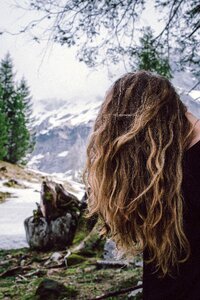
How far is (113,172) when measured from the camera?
165 cm

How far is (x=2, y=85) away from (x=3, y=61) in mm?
4205

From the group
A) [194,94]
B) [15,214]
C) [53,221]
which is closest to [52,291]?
[194,94]

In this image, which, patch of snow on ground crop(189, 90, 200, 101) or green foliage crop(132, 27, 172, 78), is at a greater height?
green foliage crop(132, 27, 172, 78)

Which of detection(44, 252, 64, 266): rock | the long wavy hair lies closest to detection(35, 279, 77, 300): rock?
detection(44, 252, 64, 266): rock

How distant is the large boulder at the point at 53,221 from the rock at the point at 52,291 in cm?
339

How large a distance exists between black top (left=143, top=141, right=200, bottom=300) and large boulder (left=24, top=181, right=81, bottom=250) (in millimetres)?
6521

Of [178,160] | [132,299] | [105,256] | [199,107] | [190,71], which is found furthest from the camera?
[105,256]

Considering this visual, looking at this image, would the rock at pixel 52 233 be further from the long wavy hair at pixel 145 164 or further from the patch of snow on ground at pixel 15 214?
the long wavy hair at pixel 145 164

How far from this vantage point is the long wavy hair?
1516mm

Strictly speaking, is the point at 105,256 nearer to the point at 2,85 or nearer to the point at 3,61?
the point at 2,85

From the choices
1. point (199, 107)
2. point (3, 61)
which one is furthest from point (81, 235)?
point (3, 61)

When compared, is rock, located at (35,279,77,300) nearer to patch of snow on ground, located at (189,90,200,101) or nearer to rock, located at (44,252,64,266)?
rock, located at (44,252,64,266)

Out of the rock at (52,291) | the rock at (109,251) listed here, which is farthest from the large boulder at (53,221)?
the rock at (52,291)

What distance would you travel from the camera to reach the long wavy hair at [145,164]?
4.97 feet
